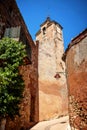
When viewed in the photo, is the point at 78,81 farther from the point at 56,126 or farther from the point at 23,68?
the point at 23,68

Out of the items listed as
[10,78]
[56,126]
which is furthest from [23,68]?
[10,78]

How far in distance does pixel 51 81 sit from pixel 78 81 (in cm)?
982

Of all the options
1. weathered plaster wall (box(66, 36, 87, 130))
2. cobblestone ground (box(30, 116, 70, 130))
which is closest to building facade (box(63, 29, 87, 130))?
weathered plaster wall (box(66, 36, 87, 130))

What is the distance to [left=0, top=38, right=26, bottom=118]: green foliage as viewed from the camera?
6.19m

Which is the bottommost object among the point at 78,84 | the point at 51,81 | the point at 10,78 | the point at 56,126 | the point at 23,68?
the point at 56,126

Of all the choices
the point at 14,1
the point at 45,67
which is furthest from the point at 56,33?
the point at 14,1

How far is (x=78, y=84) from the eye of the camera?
588 cm

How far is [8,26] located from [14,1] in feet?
8.12

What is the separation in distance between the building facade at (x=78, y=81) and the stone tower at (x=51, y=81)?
5831mm

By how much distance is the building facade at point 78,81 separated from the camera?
5.49 m

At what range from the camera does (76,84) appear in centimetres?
600

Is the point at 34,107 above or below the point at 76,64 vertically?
below

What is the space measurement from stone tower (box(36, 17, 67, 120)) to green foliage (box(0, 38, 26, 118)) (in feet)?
18.0

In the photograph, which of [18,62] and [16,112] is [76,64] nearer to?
[18,62]
